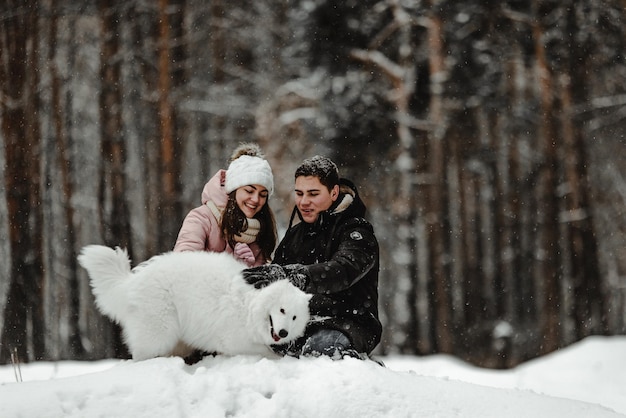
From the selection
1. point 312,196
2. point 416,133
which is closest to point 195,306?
point 312,196

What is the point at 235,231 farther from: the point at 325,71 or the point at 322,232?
the point at 325,71

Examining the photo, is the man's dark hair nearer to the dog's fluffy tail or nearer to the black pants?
the black pants

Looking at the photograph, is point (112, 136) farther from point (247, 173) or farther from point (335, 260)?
point (335, 260)

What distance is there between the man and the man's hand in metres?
0.01

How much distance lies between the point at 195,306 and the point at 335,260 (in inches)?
35.7

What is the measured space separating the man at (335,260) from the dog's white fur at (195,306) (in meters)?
0.24

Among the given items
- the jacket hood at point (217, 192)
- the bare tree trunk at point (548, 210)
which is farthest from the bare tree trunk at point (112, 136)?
the bare tree trunk at point (548, 210)

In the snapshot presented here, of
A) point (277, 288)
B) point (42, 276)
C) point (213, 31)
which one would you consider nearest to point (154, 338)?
point (277, 288)

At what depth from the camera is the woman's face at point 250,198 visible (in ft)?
14.7

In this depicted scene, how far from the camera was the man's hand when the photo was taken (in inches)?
150

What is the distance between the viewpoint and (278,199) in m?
12.5

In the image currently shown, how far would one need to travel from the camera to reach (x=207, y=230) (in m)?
4.52

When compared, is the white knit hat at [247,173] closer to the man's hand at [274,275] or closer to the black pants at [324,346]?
the man's hand at [274,275]

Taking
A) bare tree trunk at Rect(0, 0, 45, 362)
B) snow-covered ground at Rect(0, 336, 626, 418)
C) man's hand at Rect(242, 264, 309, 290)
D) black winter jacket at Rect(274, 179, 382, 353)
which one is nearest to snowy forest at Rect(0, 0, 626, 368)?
bare tree trunk at Rect(0, 0, 45, 362)
